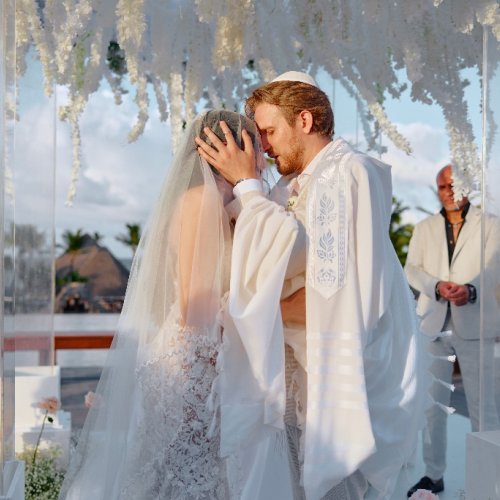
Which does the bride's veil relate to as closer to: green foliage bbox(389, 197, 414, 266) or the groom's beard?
the groom's beard

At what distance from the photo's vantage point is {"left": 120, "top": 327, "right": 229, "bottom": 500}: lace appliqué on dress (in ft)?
7.59

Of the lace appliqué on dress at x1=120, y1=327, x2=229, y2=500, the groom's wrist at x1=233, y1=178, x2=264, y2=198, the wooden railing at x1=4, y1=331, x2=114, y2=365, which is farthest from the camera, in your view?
the wooden railing at x1=4, y1=331, x2=114, y2=365

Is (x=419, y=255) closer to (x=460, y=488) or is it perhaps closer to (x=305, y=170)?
(x=460, y=488)

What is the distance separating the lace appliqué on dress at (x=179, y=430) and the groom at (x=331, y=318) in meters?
0.16

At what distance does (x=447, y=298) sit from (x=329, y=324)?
2.50 metres

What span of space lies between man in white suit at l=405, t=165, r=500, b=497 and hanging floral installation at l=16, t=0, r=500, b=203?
0.88m

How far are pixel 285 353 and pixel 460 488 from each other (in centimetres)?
272

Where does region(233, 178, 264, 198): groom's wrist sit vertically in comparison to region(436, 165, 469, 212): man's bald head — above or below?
below

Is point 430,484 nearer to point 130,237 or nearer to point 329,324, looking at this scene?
point 329,324

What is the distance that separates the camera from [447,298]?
185 inches

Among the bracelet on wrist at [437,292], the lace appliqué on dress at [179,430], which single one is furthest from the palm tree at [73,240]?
the lace appliqué on dress at [179,430]

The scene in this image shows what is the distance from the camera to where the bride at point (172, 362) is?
91.8 inches

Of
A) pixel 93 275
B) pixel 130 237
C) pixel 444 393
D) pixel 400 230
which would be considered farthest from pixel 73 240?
pixel 444 393

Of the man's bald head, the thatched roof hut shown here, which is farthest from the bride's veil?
the thatched roof hut
